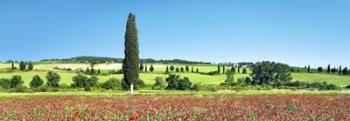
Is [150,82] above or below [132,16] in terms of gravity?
below

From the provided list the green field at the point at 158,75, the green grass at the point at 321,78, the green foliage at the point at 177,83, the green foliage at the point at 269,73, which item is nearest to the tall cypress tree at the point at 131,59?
→ the green foliage at the point at 177,83

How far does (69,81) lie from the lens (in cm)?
10581

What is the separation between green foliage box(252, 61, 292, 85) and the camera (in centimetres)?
11919

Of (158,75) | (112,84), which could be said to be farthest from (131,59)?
(158,75)

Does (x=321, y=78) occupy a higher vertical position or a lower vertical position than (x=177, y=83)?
higher

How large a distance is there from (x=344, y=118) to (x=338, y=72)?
140m

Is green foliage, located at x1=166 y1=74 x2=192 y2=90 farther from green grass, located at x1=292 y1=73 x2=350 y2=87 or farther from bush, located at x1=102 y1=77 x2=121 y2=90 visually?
green grass, located at x1=292 y1=73 x2=350 y2=87

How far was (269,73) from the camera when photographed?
121m

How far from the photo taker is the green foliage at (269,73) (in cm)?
11919

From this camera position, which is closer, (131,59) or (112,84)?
(131,59)

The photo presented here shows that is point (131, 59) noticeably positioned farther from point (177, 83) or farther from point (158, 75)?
point (158, 75)

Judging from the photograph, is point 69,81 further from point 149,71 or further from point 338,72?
point 338,72

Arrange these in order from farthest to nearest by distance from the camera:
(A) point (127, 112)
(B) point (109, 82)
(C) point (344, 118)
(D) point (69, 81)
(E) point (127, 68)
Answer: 1. (D) point (69, 81)
2. (B) point (109, 82)
3. (E) point (127, 68)
4. (A) point (127, 112)
5. (C) point (344, 118)

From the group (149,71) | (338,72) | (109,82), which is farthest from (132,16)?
(338,72)
